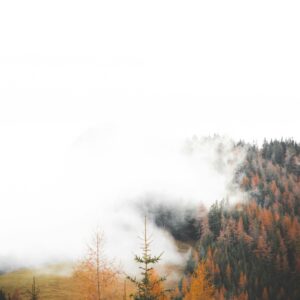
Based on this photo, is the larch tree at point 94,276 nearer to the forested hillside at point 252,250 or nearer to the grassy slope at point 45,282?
the grassy slope at point 45,282

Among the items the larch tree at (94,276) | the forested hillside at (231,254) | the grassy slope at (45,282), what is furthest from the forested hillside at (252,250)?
the grassy slope at (45,282)

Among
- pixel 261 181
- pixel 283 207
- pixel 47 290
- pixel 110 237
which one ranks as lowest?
pixel 47 290

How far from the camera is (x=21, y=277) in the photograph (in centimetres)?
11938

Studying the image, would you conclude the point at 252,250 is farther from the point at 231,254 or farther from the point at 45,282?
the point at 45,282

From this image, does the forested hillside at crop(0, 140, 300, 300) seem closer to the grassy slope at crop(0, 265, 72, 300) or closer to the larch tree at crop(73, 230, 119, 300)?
the grassy slope at crop(0, 265, 72, 300)

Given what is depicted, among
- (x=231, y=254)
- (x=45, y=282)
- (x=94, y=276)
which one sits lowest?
(x=45, y=282)

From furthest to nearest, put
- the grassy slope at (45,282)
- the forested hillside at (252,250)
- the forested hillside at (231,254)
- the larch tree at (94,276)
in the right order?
the grassy slope at (45,282), the forested hillside at (252,250), the forested hillside at (231,254), the larch tree at (94,276)

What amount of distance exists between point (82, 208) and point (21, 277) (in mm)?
80308

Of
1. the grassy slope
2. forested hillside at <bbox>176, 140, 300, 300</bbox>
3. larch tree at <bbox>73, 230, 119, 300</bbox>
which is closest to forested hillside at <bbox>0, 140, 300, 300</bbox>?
forested hillside at <bbox>176, 140, 300, 300</bbox>

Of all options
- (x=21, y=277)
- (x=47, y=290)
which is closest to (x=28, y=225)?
(x=21, y=277)

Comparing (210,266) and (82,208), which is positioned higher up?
(82,208)

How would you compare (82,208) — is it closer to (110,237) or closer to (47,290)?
(110,237)

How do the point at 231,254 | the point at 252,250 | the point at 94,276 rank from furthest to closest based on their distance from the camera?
the point at 252,250, the point at 231,254, the point at 94,276

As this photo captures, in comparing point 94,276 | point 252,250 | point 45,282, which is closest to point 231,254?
point 252,250
